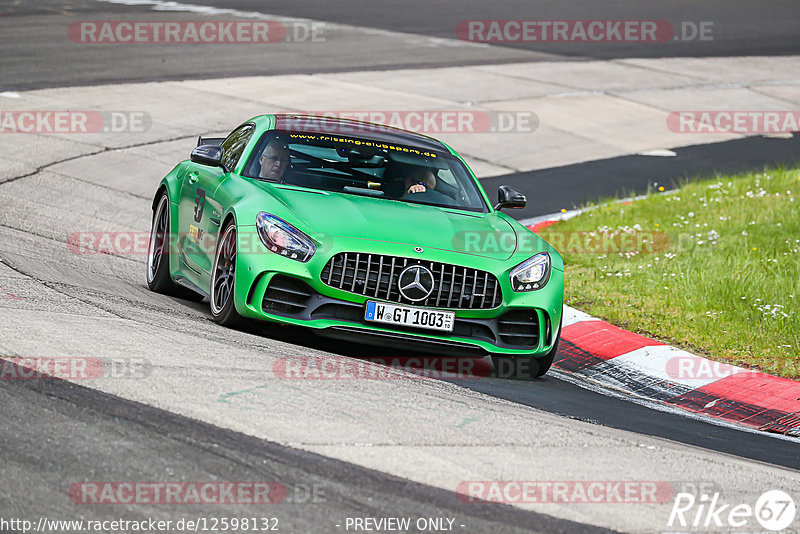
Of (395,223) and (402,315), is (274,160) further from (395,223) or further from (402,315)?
(402,315)

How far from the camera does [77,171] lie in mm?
13547

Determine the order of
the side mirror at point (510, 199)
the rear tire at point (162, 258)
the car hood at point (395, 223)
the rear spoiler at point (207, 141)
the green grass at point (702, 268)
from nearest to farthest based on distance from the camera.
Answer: the car hood at point (395, 223)
the side mirror at point (510, 199)
the green grass at point (702, 268)
the rear tire at point (162, 258)
the rear spoiler at point (207, 141)

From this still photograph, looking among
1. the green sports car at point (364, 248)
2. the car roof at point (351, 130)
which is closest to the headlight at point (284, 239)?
the green sports car at point (364, 248)

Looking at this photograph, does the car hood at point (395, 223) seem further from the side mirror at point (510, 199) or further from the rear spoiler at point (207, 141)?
the rear spoiler at point (207, 141)

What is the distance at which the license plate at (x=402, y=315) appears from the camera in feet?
23.0

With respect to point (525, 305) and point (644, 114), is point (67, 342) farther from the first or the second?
point (644, 114)

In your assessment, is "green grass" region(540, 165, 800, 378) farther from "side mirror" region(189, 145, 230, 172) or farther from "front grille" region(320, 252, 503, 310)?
"side mirror" region(189, 145, 230, 172)

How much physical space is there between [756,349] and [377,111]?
34.7 feet

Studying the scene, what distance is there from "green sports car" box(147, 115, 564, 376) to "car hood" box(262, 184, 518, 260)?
0.04 feet

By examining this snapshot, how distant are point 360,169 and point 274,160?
2.01ft

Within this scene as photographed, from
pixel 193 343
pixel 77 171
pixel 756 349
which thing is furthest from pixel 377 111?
pixel 193 343

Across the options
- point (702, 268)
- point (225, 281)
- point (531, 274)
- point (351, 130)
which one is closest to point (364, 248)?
point (225, 281)

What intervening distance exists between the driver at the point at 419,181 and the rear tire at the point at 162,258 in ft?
6.46

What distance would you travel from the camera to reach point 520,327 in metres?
7.46
